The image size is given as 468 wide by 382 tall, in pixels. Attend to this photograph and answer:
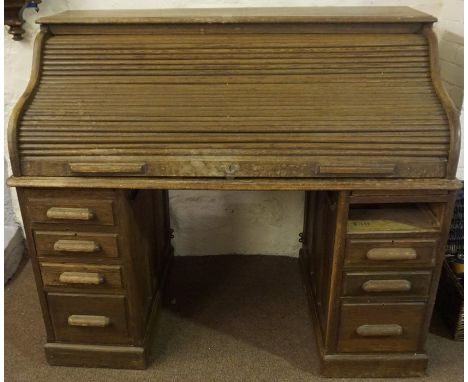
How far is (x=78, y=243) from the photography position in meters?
1.97

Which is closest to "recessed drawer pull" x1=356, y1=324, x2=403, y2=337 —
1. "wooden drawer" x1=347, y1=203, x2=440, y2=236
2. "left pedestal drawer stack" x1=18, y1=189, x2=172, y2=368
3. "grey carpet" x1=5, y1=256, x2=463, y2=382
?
"grey carpet" x1=5, y1=256, x2=463, y2=382

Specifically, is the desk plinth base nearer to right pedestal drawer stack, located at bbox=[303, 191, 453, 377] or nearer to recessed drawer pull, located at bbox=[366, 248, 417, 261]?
right pedestal drawer stack, located at bbox=[303, 191, 453, 377]

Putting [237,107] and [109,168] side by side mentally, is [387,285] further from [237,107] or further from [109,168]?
[109,168]

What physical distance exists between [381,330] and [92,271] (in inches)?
49.0

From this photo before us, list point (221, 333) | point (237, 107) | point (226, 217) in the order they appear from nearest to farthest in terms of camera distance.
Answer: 1. point (237, 107)
2. point (221, 333)
3. point (226, 217)

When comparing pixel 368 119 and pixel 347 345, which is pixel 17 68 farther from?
pixel 347 345

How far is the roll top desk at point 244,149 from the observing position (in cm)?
180

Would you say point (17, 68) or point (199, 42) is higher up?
point (199, 42)

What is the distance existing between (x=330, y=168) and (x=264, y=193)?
116 centimetres

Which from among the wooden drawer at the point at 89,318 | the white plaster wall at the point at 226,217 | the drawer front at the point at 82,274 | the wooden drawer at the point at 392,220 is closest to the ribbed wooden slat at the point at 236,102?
the wooden drawer at the point at 392,220

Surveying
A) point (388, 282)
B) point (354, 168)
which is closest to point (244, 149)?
point (354, 168)

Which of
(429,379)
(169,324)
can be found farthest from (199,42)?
(429,379)

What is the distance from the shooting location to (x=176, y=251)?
310cm

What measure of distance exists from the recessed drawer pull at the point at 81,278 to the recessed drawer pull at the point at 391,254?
Result: 111 cm
